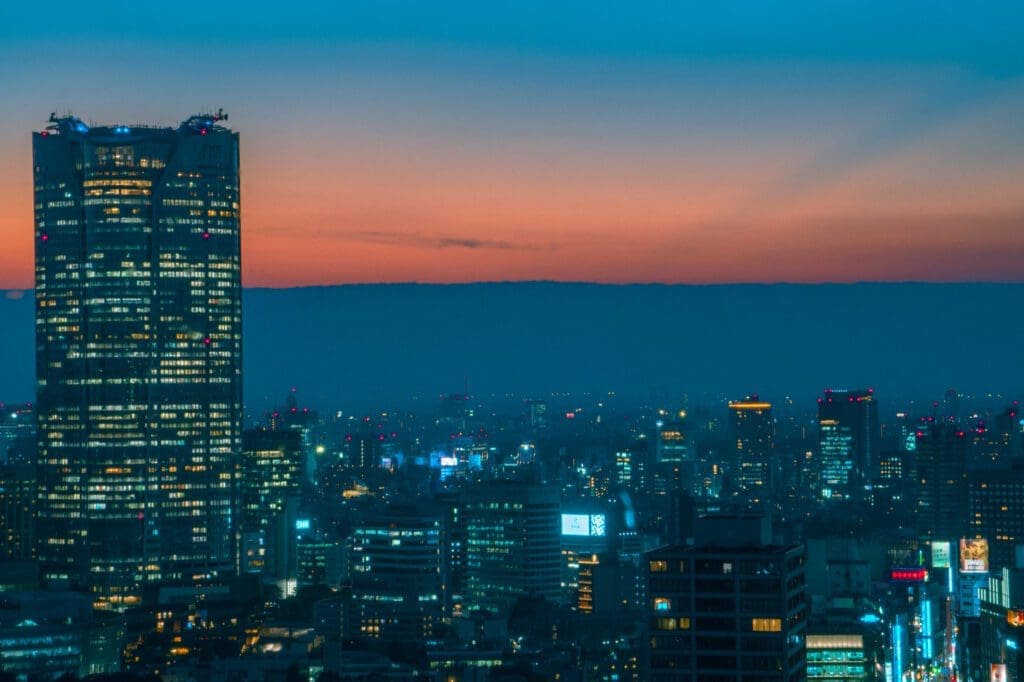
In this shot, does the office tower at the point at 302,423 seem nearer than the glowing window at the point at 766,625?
No

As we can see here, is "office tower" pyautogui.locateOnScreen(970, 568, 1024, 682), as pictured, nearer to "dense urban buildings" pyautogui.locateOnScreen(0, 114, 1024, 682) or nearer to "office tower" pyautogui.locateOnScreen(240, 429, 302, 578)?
"dense urban buildings" pyautogui.locateOnScreen(0, 114, 1024, 682)

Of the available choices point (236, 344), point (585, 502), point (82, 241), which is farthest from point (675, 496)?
point (82, 241)

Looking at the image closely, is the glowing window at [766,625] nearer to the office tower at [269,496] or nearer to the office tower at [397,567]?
the office tower at [397,567]

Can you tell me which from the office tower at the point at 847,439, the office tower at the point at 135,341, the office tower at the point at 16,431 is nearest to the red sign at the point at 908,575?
the office tower at the point at 135,341

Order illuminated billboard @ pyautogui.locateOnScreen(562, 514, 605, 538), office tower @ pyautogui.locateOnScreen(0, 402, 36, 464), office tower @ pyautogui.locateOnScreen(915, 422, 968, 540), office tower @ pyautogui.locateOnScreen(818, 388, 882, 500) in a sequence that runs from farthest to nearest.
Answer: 1. office tower @ pyautogui.locateOnScreen(818, 388, 882, 500)
2. office tower @ pyautogui.locateOnScreen(0, 402, 36, 464)
3. office tower @ pyautogui.locateOnScreen(915, 422, 968, 540)
4. illuminated billboard @ pyautogui.locateOnScreen(562, 514, 605, 538)

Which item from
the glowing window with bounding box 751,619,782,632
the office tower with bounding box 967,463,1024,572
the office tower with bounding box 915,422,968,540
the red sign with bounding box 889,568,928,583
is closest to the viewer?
the glowing window with bounding box 751,619,782,632

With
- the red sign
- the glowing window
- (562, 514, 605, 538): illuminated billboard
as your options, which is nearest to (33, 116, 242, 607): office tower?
(562, 514, 605, 538): illuminated billboard

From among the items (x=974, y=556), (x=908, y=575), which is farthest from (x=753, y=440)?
(x=908, y=575)
